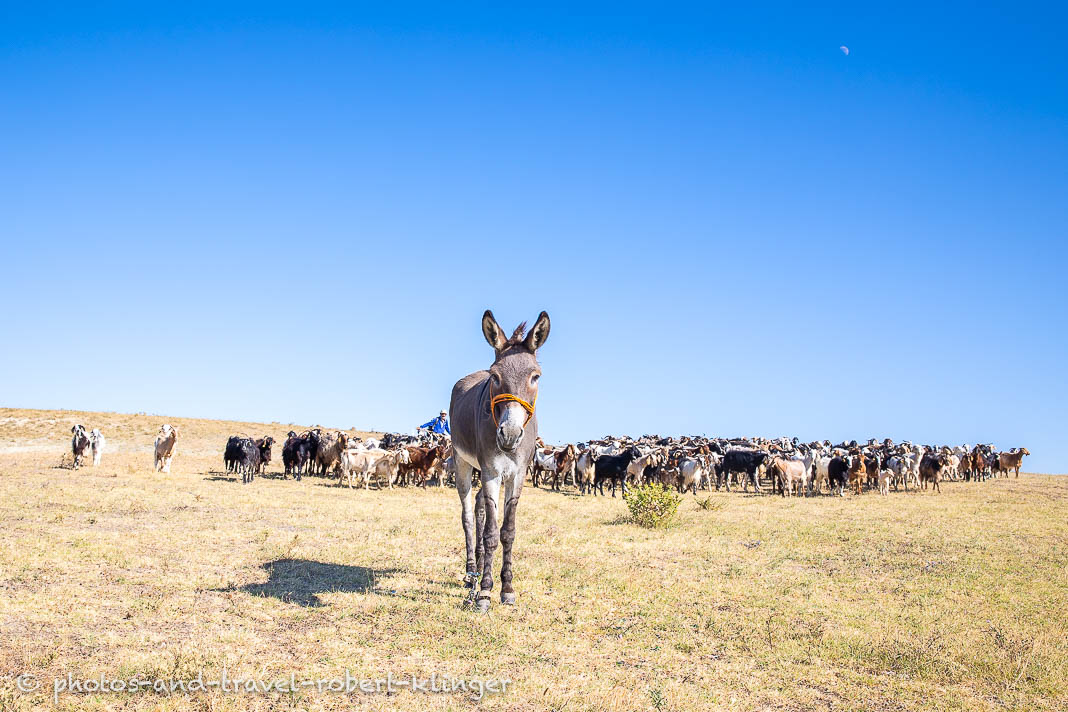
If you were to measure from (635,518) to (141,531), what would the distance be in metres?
11.6

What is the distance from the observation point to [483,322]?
30.2 feet

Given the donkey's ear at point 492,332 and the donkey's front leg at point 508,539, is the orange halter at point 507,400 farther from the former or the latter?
the donkey's front leg at point 508,539

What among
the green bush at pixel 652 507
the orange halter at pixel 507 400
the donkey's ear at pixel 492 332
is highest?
the donkey's ear at pixel 492 332

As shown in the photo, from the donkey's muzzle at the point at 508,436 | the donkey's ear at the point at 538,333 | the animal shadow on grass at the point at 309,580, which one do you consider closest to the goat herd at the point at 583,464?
the animal shadow on grass at the point at 309,580

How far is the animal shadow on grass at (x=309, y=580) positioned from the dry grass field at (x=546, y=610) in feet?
0.21

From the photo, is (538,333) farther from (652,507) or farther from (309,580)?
(652,507)

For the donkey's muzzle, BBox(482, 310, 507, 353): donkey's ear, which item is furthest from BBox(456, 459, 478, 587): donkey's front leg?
the donkey's muzzle

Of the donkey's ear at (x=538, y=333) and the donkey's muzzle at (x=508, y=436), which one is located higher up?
the donkey's ear at (x=538, y=333)

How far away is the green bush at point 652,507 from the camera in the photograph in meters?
17.6

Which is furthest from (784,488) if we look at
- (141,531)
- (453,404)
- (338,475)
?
(141,531)

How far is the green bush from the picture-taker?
1756cm

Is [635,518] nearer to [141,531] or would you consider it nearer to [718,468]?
[141,531]

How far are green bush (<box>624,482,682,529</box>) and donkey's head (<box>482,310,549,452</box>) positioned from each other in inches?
388

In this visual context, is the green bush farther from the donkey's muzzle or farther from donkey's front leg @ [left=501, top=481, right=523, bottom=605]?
the donkey's muzzle
